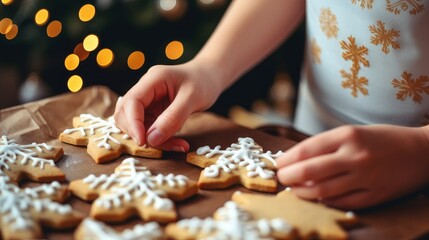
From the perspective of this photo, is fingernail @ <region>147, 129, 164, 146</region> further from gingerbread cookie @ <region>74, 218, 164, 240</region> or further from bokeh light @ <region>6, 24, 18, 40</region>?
bokeh light @ <region>6, 24, 18, 40</region>

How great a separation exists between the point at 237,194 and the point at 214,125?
1.01 feet

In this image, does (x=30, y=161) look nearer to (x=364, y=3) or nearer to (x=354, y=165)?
(x=354, y=165)

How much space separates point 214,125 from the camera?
3.70 ft

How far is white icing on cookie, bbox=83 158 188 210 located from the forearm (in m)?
0.33

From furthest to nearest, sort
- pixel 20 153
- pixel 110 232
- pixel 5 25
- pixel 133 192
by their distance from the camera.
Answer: pixel 5 25 < pixel 20 153 < pixel 133 192 < pixel 110 232

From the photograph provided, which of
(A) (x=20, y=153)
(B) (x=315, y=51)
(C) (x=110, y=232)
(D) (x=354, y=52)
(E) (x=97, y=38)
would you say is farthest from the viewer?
(E) (x=97, y=38)

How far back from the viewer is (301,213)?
0.78 meters

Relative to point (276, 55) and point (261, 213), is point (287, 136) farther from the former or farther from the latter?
point (276, 55)

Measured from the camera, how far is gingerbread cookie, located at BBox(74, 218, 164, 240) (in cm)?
71

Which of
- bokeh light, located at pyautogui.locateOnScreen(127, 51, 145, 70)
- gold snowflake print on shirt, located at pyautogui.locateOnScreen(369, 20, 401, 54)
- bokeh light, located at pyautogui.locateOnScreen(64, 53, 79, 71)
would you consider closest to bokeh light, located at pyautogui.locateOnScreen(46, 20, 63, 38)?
bokeh light, located at pyautogui.locateOnScreen(64, 53, 79, 71)

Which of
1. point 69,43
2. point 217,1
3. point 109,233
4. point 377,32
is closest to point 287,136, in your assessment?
point 377,32

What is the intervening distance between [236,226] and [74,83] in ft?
4.14

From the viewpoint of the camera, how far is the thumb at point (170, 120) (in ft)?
3.15

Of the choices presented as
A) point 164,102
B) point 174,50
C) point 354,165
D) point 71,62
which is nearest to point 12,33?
point 71,62
